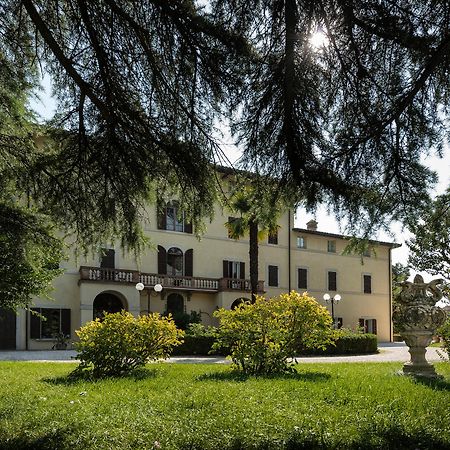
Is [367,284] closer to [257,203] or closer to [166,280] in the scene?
[166,280]

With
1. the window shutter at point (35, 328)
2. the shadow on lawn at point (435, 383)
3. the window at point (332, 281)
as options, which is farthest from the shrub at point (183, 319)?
the shadow on lawn at point (435, 383)

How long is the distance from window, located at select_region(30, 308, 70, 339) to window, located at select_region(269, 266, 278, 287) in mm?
12680

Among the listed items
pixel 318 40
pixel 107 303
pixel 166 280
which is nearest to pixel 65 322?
pixel 107 303

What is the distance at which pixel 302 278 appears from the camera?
3538cm

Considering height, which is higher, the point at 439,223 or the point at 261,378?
the point at 439,223

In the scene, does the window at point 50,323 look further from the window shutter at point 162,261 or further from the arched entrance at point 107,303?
the window shutter at point 162,261

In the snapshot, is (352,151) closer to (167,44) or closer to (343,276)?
(167,44)

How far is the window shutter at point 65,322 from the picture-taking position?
85.8ft

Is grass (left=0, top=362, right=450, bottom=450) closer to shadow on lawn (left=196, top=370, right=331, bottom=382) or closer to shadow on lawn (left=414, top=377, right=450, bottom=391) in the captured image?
shadow on lawn (left=414, top=377, right=450, bottom=391)

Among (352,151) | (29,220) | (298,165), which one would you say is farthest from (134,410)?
(352,151)

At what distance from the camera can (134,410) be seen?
20.5ft

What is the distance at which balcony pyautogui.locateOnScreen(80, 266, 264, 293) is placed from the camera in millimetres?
26781

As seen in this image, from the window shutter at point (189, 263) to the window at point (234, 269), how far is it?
89.3 inches

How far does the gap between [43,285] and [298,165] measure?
248 inches
